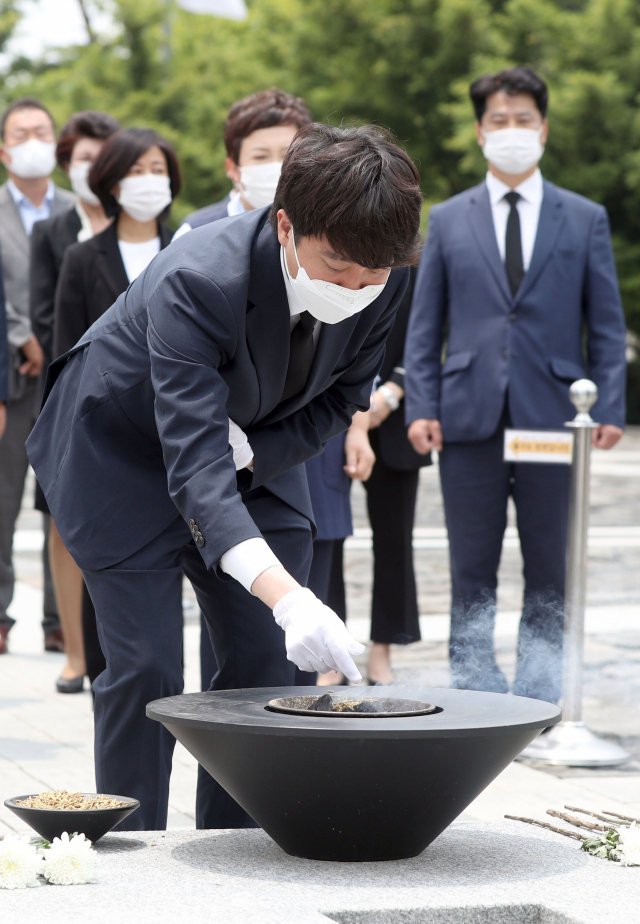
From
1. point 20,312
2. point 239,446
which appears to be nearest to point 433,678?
point 239,446

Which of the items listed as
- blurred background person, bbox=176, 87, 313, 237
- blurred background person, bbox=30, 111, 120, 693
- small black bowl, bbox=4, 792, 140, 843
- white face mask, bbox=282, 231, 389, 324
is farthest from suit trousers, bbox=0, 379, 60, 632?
white face mask, bbox=282, 231, 389, 324

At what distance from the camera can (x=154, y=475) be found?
2904 mm

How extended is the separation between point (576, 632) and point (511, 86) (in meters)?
2.03

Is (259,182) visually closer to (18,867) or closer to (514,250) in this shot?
(514,250)

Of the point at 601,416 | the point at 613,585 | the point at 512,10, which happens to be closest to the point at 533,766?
the point at 601,416

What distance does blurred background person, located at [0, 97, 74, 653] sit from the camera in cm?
595

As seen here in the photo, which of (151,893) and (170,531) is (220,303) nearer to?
(170,531)

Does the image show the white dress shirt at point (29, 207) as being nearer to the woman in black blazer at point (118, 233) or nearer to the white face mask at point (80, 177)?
the white face mask at point (80, 177)

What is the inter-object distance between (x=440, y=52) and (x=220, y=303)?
2504 cm

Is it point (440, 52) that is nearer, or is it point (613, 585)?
point (613, 585)

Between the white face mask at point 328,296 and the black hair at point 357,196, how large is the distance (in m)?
0.10

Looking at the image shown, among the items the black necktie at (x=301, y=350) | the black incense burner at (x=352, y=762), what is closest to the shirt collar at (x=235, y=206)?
the black necktie at (x=301, y=350)

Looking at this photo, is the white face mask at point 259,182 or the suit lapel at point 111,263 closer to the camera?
the white face mask at point 259,182

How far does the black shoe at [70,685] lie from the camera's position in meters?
5.26
